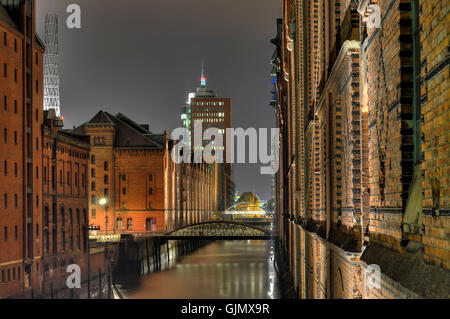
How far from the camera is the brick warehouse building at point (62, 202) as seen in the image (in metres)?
46.6

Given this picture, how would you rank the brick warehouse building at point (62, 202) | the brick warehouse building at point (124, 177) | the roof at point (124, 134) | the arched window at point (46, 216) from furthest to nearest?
the roof at point (124, 134)
the brick warehouse building at point (124, 177)
the arched window at point (46, 216)
the brick warehouse building at point (62, 202)

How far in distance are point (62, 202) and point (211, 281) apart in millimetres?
18732

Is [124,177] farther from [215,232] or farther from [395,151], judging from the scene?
[395,151]

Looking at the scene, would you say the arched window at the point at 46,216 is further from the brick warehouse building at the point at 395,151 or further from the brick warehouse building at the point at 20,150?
the brick warehouse building at the point at 395,151

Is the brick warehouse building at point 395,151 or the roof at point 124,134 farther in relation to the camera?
the roof at point 124,134


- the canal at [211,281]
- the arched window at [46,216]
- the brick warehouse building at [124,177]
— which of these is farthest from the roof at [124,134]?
the arched window at [46,216]

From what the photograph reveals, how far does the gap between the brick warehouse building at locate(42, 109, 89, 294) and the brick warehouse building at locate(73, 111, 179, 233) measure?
71.5 feet

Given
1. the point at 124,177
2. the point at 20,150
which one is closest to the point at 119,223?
the point at 124,177

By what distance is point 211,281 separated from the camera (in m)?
63.3

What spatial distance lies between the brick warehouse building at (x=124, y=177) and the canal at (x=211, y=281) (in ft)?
25.3

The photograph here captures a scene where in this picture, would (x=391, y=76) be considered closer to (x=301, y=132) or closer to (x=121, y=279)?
(x=301, y=132)

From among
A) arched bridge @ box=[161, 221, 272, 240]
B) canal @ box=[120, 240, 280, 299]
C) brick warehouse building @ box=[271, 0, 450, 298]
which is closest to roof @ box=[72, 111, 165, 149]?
arched bridge @ box=[161, 221, 272, 240]

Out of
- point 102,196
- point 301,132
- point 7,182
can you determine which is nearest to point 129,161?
point 102,196

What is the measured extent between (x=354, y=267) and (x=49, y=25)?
100m
